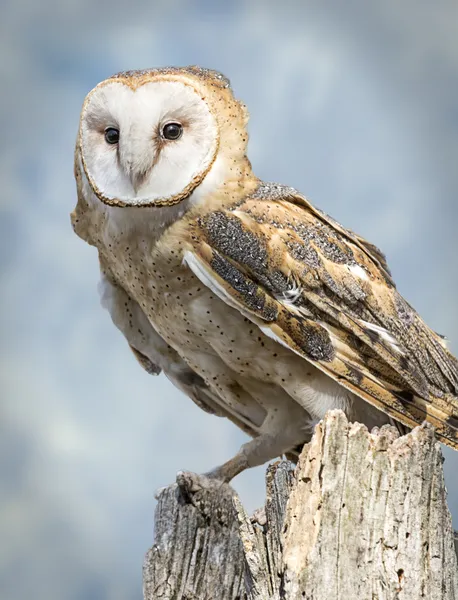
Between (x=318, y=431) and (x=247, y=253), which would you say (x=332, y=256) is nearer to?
(x=247, y=253)

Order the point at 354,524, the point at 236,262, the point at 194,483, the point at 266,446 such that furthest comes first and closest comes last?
1. the point at 266,446
2. the point at 194,483
3. the point at 236,262
4. the point at 354,524

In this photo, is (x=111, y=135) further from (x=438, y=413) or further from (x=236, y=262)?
(x=438, y=413)

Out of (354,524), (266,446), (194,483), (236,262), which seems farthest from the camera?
(266,446)

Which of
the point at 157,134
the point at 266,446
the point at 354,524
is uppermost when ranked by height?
the point at 157,134

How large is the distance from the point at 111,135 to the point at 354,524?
4.59 feet

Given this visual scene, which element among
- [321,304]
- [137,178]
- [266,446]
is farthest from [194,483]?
[137,178]

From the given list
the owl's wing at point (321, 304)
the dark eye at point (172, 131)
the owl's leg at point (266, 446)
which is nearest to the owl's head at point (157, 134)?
the dark eye at point (172, 131)

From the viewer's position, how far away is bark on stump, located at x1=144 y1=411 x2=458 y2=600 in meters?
2.32

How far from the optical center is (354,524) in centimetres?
236

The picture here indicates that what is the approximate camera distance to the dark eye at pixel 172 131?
9.28 feet

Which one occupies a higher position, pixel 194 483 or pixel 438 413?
pixel 438 413

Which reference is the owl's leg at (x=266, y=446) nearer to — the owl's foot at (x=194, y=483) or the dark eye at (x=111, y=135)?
the owl's foot at (x=194, y=483)

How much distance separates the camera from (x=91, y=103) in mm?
2896

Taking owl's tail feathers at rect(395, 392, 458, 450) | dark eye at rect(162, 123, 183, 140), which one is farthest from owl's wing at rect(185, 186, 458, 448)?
dark eye at rect(162, 123, 183, 140)
